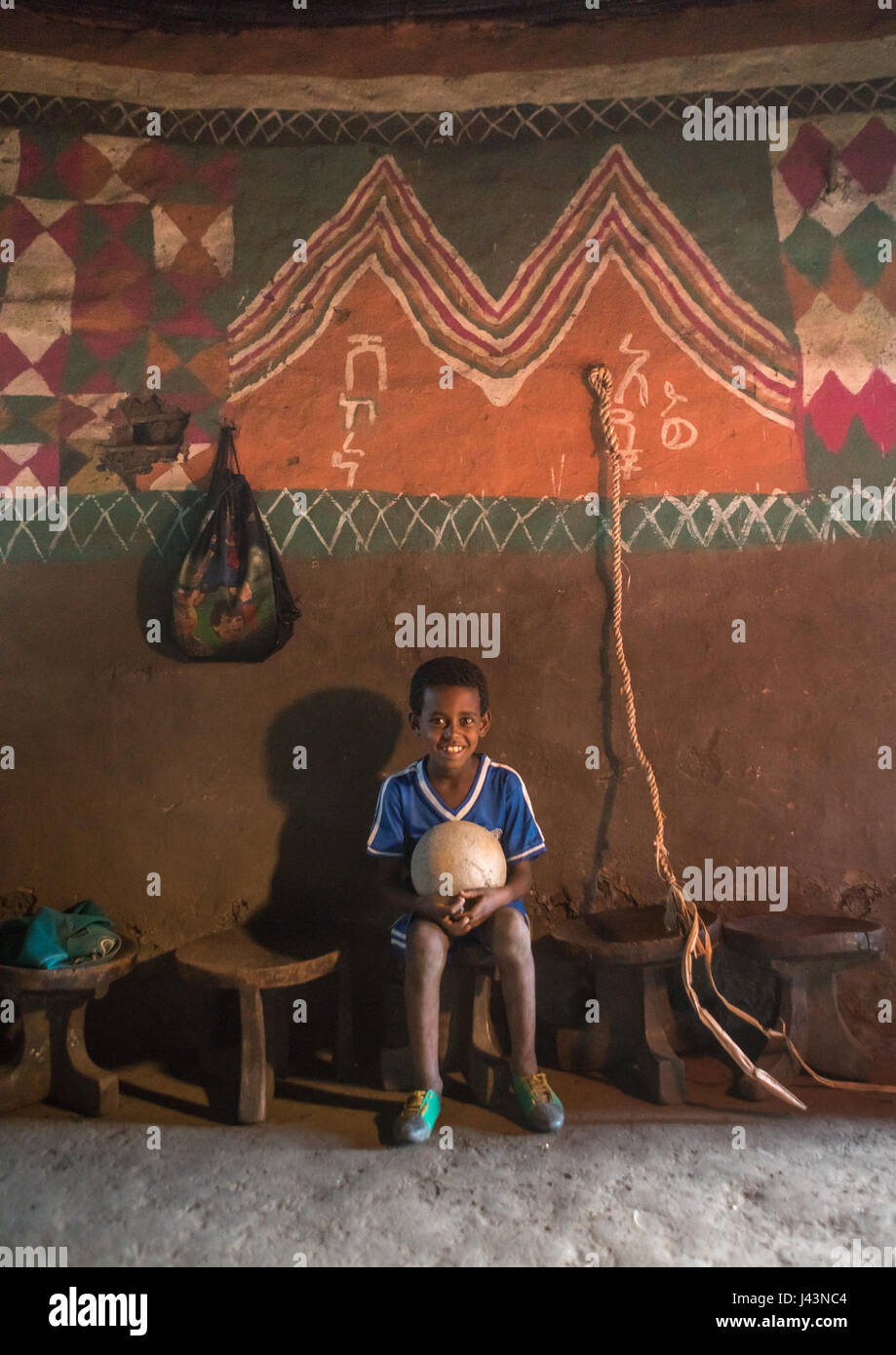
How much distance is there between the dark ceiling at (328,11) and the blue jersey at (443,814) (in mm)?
2987

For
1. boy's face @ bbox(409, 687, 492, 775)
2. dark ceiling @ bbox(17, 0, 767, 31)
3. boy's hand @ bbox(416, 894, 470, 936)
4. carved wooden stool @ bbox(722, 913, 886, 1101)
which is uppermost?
dark ceiling @ bbox(17, 0, 767, 31)

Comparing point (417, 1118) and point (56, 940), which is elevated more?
point (56, 940)

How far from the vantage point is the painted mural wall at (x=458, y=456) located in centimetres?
362

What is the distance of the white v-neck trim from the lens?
3264 mm

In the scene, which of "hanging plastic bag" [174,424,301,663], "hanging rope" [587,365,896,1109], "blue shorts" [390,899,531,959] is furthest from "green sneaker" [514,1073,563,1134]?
"hanging plastic bag" [174,424,301,663]

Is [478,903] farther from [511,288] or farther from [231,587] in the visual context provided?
[511,288]

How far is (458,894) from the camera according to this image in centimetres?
302

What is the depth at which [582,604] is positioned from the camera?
12.0 ft

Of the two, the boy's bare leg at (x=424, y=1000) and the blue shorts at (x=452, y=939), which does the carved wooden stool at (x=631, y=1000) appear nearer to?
the blue shorts at (x=452, y=939)

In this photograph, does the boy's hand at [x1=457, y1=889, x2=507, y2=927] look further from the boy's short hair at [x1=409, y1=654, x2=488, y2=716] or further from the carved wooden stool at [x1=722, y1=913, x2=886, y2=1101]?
the carved wooden stool at [x1=722, y1=913, x2=886, y2=1101]

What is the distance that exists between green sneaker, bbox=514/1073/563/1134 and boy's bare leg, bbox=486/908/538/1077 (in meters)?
0.03

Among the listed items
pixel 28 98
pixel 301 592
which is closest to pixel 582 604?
pixel 301 592

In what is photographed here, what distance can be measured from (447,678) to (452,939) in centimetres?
88

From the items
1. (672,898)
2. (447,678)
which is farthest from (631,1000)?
(447,678)
